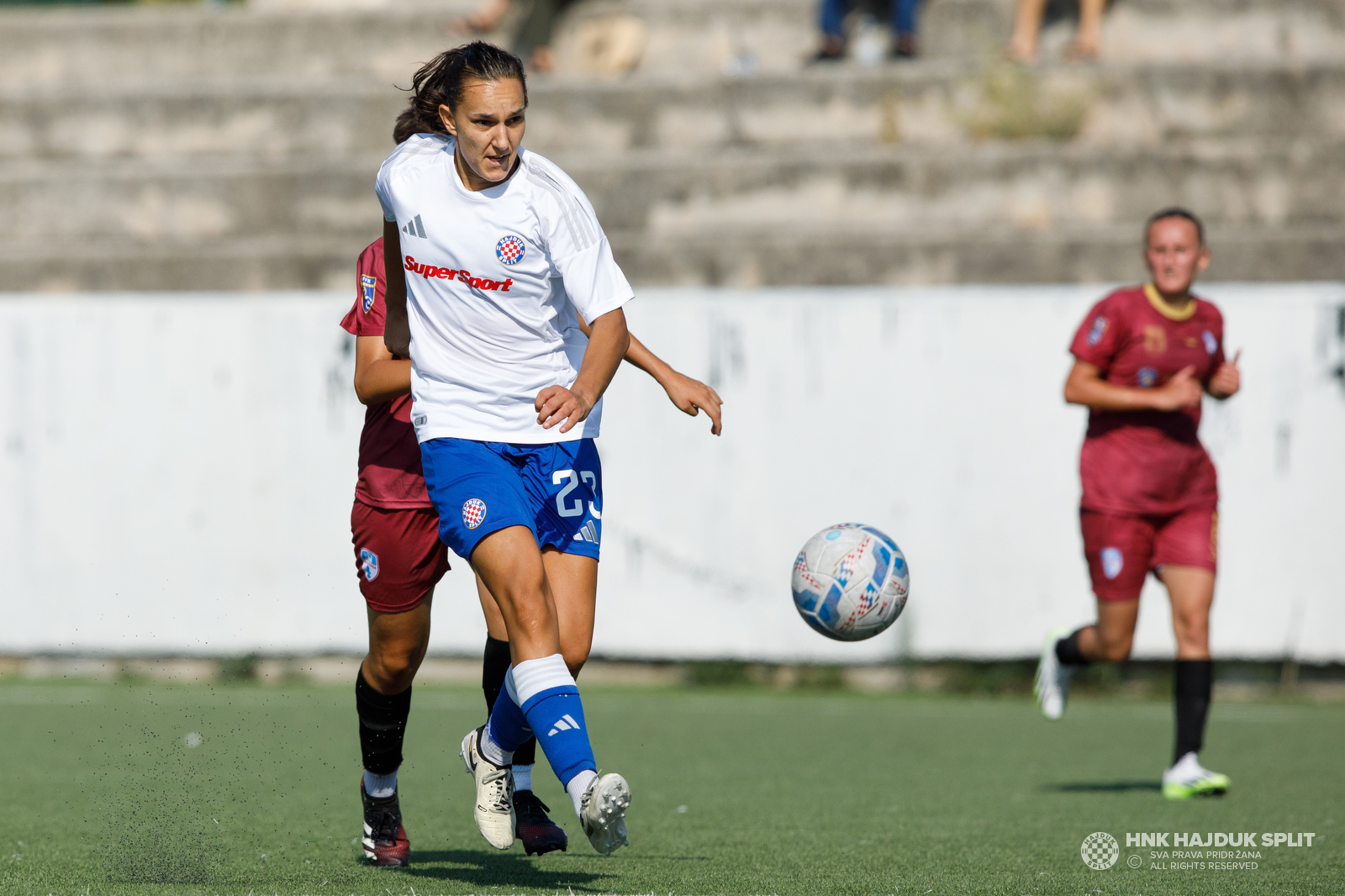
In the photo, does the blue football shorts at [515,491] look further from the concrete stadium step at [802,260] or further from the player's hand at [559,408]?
the concrete stadium step at [802,260]

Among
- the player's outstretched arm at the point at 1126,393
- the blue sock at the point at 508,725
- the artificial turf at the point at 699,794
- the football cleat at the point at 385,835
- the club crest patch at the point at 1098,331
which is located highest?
the club crest patch at the point at 1098,331

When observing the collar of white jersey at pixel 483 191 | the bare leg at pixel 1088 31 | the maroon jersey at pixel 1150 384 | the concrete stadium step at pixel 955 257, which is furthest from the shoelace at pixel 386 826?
the bare leg at pixel 1088 31

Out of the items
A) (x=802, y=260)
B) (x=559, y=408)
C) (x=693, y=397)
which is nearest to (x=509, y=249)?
(x=559, y=408)

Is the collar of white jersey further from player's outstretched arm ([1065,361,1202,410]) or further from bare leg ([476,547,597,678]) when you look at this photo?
player's outstretched arm ([1065,361,1202,410])

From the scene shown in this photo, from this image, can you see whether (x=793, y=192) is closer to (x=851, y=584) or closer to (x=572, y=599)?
(x=851, y=584)

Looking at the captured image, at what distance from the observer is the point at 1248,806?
6.07m

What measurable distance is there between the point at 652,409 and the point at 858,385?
4.25 feet

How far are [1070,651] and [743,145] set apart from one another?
7253 mm

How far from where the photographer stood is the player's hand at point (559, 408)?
4062 mm

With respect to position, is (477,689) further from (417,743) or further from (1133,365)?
(1133,365)

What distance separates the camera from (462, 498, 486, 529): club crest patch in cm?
426

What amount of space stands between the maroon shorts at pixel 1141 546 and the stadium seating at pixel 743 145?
4.52 m

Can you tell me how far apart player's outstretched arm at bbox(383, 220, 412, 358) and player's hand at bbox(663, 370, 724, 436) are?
2.49 feet

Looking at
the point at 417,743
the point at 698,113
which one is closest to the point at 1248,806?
the point at 417,743
